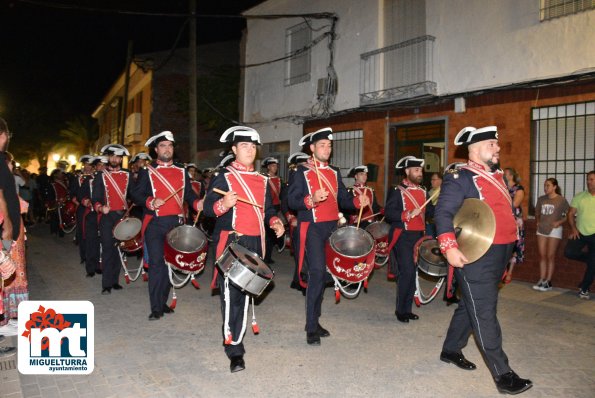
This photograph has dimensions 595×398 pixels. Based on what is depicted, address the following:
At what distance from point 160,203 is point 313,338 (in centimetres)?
240

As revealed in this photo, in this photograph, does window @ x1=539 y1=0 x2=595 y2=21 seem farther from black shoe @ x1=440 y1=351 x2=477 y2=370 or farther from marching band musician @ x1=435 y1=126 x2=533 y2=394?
black shoe @ x1=440 y1=351 x2=477 y2=370

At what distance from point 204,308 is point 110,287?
1.79 meters

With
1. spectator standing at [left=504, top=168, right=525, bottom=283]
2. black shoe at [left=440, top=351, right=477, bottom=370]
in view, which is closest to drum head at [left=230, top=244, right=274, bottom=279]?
black shoe at [left=440, top=351, right=477, bottom=370]

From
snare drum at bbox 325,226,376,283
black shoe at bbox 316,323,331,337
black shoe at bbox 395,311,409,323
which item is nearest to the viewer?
snare drum at bbox 325,226,376,283

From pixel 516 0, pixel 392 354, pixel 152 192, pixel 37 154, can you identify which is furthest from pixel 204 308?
pixel 37 154

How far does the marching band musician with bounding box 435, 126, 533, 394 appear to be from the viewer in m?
4.10

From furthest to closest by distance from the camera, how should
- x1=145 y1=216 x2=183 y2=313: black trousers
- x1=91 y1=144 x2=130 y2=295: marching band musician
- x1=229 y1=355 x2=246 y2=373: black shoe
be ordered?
x1=91 y1=144 x2=130 y2=295: marching band musician → x1=145 y1=216 x2=183 y2=313: black trousers → x1=229 y1=355 x2=246 y2=373: black shoe

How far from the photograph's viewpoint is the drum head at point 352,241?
5.52m

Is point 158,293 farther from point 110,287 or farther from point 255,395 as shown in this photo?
point 255,395

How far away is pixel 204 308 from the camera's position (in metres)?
6.86

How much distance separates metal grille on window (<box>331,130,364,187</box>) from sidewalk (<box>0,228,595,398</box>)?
263 inches

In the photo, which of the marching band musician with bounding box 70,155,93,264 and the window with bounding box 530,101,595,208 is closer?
the window with bounding box 530,101,595,208

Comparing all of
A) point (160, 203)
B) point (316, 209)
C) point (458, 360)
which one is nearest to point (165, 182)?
point (160, 203)

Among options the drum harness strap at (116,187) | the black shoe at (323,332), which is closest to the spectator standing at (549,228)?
the black shoe at (323,332)
